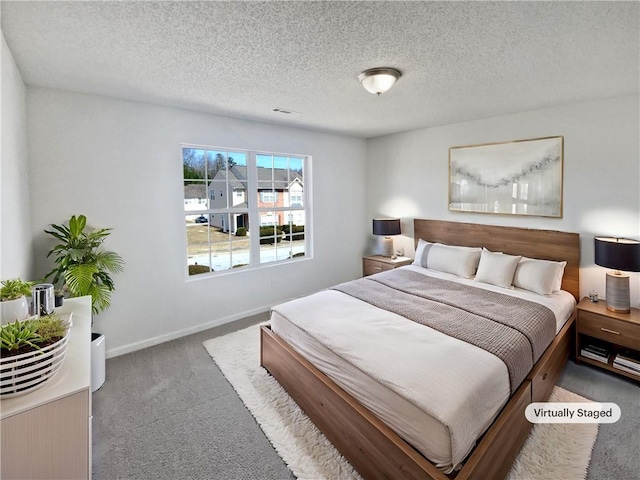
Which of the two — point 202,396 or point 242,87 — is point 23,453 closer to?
point 202,396

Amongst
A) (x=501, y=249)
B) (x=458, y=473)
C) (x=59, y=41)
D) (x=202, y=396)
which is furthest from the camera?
(x=501, y=249)

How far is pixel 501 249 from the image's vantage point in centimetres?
362

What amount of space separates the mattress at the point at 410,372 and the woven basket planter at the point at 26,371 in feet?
4.69

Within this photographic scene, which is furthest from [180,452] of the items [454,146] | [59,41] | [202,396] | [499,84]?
[454,146]

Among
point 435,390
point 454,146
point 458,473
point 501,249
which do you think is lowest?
point 458,473

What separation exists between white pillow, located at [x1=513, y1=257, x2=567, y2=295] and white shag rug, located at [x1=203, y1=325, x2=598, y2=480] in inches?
36.2

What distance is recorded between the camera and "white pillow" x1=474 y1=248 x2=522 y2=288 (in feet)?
10.3

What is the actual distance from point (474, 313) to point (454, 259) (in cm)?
125

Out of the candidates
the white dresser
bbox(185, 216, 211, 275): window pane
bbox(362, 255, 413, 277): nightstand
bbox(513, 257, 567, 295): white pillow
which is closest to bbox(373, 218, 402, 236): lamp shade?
bbox(362, 255, 413, 277): nightstand

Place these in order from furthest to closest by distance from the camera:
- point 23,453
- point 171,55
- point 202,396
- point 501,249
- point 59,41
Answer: point 501,249 → point 202,396 → point 171,55 → point 59,41 → point 23,453

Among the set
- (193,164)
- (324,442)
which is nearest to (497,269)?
(324,442)

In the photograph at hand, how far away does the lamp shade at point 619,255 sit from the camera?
8.21 ft

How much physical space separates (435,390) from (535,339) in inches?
44.6
